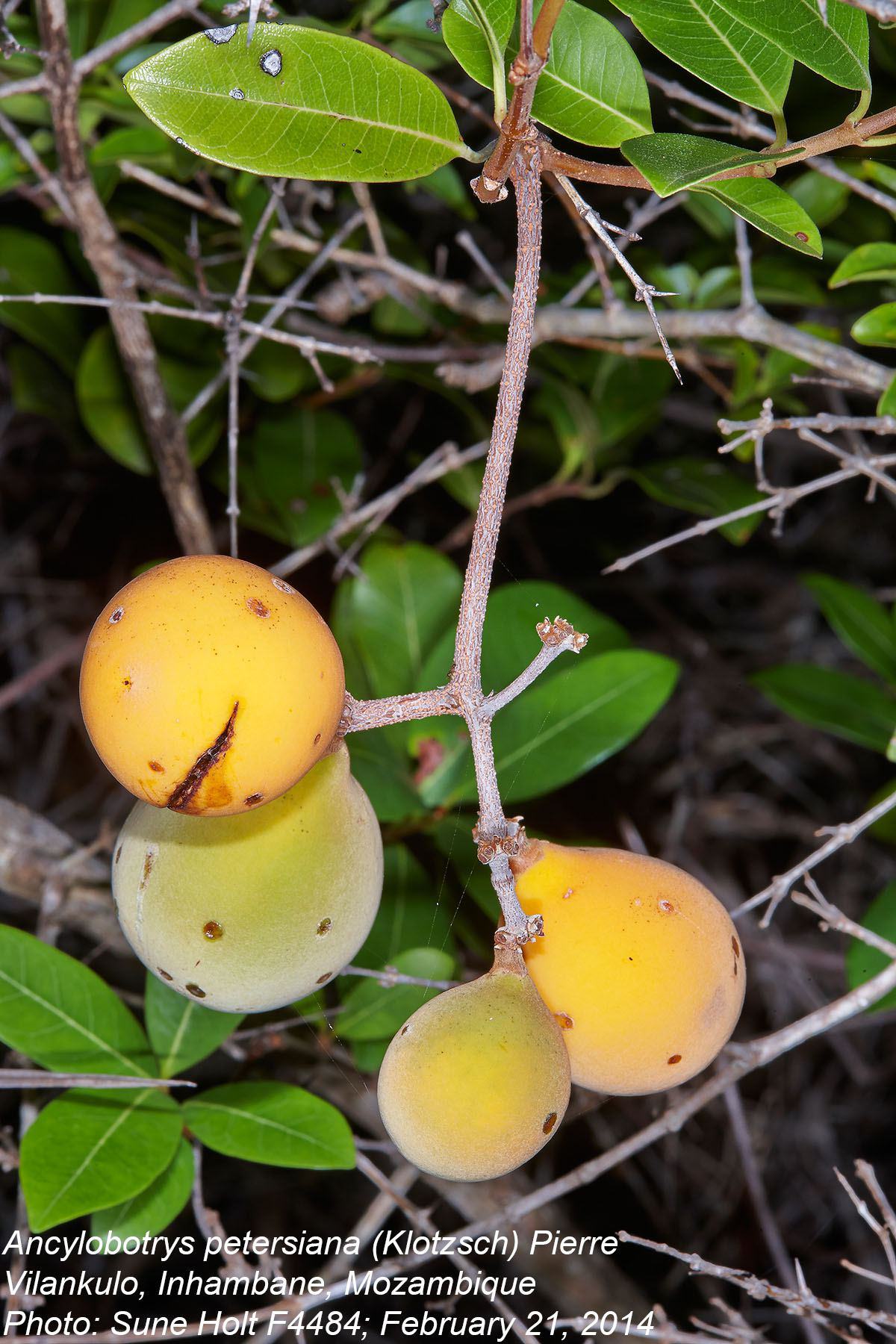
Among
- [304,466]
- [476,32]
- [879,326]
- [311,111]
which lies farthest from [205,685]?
[304,466]

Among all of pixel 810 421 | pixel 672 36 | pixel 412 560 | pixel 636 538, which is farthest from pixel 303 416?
pixel 672 36

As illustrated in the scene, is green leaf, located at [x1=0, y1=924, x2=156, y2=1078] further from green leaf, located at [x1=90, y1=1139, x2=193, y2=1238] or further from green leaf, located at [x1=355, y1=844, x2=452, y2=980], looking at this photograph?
green leaf, located at [x1=355, y1=844, x2=452, y2=980]

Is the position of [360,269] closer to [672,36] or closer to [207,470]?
[207,470]

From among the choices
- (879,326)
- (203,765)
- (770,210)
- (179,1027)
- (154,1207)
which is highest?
(770,210)

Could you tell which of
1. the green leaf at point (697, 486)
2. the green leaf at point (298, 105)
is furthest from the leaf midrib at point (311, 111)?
the green leaf at point (697, 486)

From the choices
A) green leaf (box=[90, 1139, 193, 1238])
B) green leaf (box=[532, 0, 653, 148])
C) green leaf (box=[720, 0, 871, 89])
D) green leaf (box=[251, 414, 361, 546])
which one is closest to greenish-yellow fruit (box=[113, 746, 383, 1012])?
green leaf (box=[90, 1139, 193, 1238])

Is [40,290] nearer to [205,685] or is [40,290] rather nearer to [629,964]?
[205,685]
